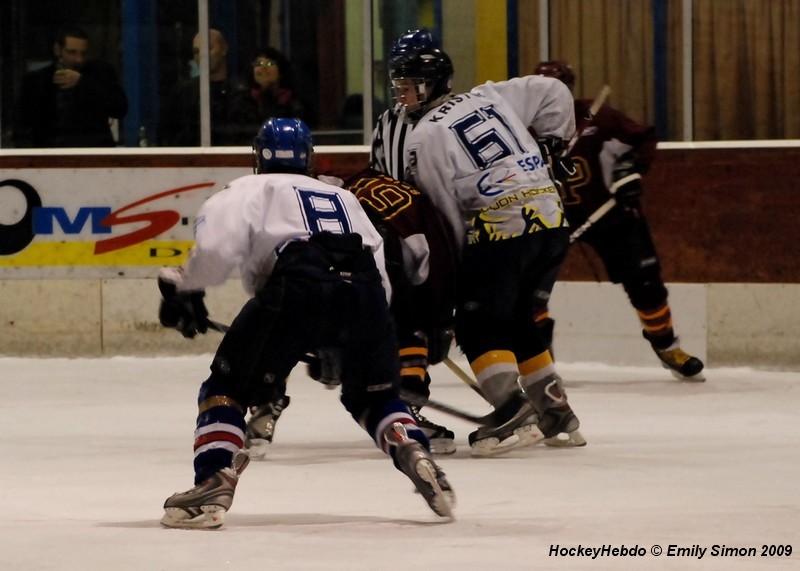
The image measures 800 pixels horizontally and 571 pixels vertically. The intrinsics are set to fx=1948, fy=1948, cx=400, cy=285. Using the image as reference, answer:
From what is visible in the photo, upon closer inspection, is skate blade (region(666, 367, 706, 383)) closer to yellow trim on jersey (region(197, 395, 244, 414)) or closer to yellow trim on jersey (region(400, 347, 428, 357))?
yellow trim on jersey (region(400, 347, 428, 357))

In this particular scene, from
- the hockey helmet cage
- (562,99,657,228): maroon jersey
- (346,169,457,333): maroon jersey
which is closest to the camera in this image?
(346,169,457,333): maroon jersey

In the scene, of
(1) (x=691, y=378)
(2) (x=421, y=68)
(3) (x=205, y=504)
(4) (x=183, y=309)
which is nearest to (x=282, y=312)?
(4) (x=183, y=309)

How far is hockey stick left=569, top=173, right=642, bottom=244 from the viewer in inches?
337

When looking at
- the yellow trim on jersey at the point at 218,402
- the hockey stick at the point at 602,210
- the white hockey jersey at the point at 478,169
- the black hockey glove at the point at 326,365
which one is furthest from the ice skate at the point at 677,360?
the yellow trim on jersey at the point at 218,402

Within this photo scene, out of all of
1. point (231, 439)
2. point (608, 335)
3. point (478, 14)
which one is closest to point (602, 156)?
point (608, 335)

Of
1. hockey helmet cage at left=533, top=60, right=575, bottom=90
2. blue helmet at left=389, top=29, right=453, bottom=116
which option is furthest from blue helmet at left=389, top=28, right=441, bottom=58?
hockey helmet cage at left=533, top=60, right=575, bottom=90

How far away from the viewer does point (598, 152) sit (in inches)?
340

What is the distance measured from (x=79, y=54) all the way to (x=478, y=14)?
2024 millimetres

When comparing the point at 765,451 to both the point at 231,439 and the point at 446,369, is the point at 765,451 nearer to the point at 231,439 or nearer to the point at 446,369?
the point at 231,439

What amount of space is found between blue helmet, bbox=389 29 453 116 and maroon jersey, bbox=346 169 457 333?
0.31 meters

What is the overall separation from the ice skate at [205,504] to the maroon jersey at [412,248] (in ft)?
3.96

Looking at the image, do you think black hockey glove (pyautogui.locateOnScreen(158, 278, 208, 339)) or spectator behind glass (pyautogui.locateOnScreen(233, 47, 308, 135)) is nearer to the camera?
black hockey glove (pyautogui.locateOnScreen(158, 278, 208, 339))

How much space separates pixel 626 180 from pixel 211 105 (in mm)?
2438

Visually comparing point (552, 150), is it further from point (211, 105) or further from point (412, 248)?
point (211, 105)
